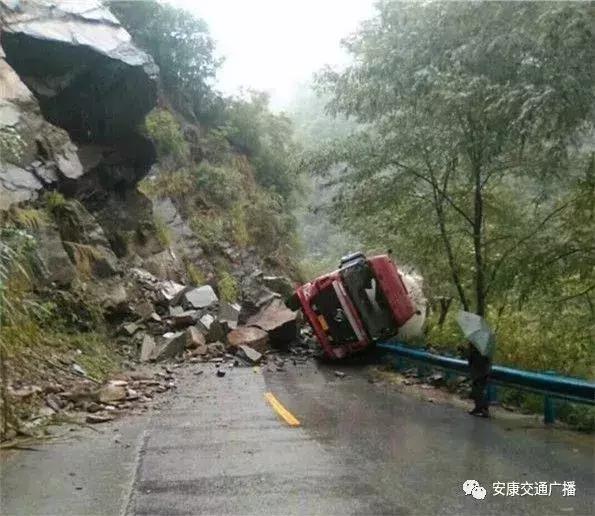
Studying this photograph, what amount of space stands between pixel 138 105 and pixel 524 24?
1432cm

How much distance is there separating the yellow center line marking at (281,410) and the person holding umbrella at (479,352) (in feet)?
7.69

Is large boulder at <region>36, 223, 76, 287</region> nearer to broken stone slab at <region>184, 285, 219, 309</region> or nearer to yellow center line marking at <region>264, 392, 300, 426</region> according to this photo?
broken stone slab at <region>184, 285, 219, 309</region>

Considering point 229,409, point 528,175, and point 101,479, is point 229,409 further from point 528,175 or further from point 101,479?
point 528,175

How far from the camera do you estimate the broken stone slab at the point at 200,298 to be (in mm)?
18141

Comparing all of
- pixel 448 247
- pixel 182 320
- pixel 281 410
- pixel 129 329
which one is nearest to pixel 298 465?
pixel 281 410

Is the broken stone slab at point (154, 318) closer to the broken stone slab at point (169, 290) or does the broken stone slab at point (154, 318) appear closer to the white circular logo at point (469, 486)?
the broken stone slab at point (169, 290)

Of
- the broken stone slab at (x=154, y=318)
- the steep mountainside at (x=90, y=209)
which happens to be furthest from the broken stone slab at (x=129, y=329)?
the broken stone slab at (x=154, y=318)

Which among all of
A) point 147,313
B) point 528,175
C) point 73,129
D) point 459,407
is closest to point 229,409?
point 459,407

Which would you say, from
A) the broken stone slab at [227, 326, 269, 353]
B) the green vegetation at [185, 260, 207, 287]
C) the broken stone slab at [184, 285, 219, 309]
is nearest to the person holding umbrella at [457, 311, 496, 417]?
the broken stone slab at [227, 326, 269, 353]

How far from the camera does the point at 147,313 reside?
16750 mm

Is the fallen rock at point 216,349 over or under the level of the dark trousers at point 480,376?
under

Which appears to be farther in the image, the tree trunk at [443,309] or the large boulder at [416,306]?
the tree trunk at [443,309]

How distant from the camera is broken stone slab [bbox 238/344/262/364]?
14.7 m

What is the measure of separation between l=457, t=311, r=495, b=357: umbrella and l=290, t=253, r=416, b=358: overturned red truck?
5.89 meters
